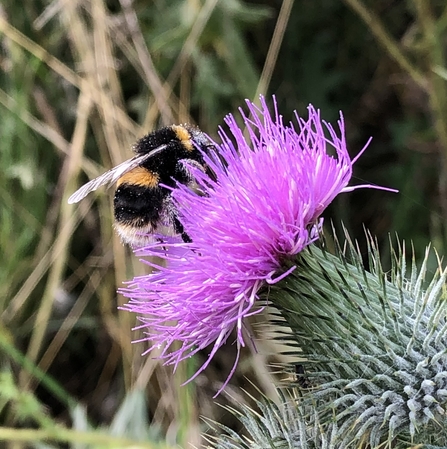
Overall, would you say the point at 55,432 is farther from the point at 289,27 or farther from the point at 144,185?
the point at 289,27

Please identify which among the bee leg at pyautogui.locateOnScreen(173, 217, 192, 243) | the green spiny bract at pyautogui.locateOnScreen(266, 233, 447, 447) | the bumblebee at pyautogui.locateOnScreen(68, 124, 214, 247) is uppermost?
the bumblebee at pyautogui.locateOnScreen(68, 124, 214, 247)

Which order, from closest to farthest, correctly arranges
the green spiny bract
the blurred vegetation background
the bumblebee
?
the green spiny bract
the bumblebee
the blurred vegetation background

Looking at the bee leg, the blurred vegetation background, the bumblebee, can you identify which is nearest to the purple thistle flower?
the bee leg

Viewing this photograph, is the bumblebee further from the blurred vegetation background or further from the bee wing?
the blurred vegetation background

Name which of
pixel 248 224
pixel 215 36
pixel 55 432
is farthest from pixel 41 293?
pixel 248 224

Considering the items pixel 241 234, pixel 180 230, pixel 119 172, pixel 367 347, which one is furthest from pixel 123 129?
pixel 367 347

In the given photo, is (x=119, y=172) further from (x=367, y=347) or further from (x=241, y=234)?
(x=367, y=347)
